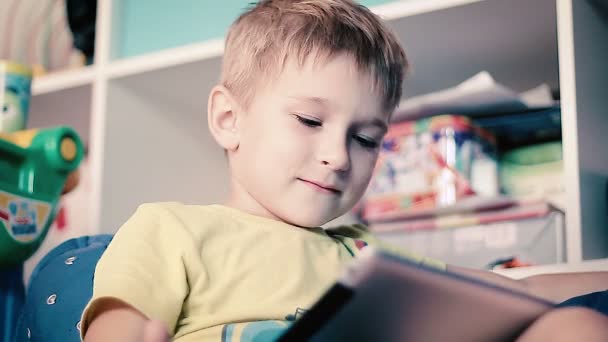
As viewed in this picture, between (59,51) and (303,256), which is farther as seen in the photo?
(59,51)

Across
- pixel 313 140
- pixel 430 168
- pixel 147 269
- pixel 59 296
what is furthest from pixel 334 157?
pixel 430 168

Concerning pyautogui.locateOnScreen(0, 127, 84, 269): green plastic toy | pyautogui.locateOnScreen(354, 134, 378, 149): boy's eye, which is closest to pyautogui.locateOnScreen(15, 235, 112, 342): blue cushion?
pyautogui.locateOnScreen(0, 127, 84, 269): green plastic toy

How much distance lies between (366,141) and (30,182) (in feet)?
1.69

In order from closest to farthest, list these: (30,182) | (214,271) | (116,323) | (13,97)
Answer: (116,323) < (214,271) < (30,182) < (13,97)

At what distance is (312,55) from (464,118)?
60 cm

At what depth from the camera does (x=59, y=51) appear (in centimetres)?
189

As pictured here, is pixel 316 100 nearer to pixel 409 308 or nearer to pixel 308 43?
pixel 308 43

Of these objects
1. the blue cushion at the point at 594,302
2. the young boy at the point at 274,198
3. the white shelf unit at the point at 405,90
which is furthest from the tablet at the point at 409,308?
the white shelf unit at the point at 405,90

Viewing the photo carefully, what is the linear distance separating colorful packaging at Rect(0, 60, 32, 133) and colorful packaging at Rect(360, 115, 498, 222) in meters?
0.57

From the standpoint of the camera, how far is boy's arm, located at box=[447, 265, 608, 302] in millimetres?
974

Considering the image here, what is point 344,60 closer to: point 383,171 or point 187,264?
point 187,264

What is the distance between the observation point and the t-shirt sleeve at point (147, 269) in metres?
0.77

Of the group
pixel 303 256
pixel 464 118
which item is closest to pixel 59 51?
pixel 464 118

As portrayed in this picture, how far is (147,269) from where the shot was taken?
0.80 m
